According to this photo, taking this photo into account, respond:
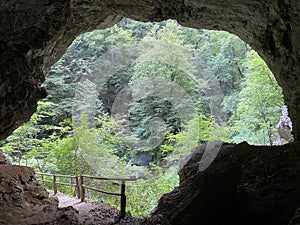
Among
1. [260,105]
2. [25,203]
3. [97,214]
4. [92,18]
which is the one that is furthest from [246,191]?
[260,105]

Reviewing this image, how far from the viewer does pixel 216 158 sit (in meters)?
5.19

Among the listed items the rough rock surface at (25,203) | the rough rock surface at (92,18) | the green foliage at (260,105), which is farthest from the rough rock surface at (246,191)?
the green foliage at (260,105)

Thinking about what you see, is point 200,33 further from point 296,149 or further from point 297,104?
point 296,149

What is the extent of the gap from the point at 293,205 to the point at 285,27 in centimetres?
280

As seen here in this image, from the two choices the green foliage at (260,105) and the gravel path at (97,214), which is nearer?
the gravel path at (97,214)

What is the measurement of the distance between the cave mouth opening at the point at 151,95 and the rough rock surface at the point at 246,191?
648 centimetres

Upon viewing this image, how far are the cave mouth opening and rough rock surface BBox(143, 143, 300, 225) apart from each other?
6.48 meters

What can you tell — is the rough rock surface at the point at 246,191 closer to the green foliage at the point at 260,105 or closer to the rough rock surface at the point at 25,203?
the rough rock surface at the point at 25,203

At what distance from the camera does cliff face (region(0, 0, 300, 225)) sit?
12.1 ft

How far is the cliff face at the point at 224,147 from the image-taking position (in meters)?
3.67

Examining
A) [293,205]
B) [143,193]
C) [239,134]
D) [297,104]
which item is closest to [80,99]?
[143,193]

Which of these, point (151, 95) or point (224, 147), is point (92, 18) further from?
point (151, 95)

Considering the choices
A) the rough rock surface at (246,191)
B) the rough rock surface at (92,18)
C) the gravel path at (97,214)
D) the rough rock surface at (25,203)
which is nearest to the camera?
the rough rock surface at (246,191)

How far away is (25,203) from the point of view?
5.70 metres
